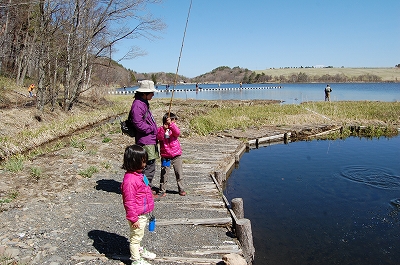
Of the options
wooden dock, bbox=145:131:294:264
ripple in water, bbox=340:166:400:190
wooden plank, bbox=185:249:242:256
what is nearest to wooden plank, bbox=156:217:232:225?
wooden dock, bbox=145:131:294:264

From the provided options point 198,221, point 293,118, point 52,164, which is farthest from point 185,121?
point 198,221

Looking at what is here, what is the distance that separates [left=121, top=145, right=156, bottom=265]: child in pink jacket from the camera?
3.86 m

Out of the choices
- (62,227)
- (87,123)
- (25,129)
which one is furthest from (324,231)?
(87,123)

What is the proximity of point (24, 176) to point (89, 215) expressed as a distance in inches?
106

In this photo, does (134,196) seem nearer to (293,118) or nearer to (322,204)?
(322,204)

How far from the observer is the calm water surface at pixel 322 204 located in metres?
6.07

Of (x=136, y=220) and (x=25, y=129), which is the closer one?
(x=136, y=220)

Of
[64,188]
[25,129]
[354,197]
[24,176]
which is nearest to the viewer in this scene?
[64,188]

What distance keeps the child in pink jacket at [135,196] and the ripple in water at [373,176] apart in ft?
25.9

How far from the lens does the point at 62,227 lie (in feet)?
16.3

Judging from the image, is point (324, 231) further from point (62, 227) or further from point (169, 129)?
point (62, 227)

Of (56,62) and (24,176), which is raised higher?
(56,62)

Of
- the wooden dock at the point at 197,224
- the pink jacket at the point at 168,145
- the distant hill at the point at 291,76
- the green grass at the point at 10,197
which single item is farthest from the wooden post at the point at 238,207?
the distant hill at the point at 291,76

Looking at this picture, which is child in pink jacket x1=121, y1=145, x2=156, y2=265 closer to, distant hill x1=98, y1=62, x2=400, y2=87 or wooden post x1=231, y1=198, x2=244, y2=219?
wooden post x1=231, y1=198, x2=244, y2=219
